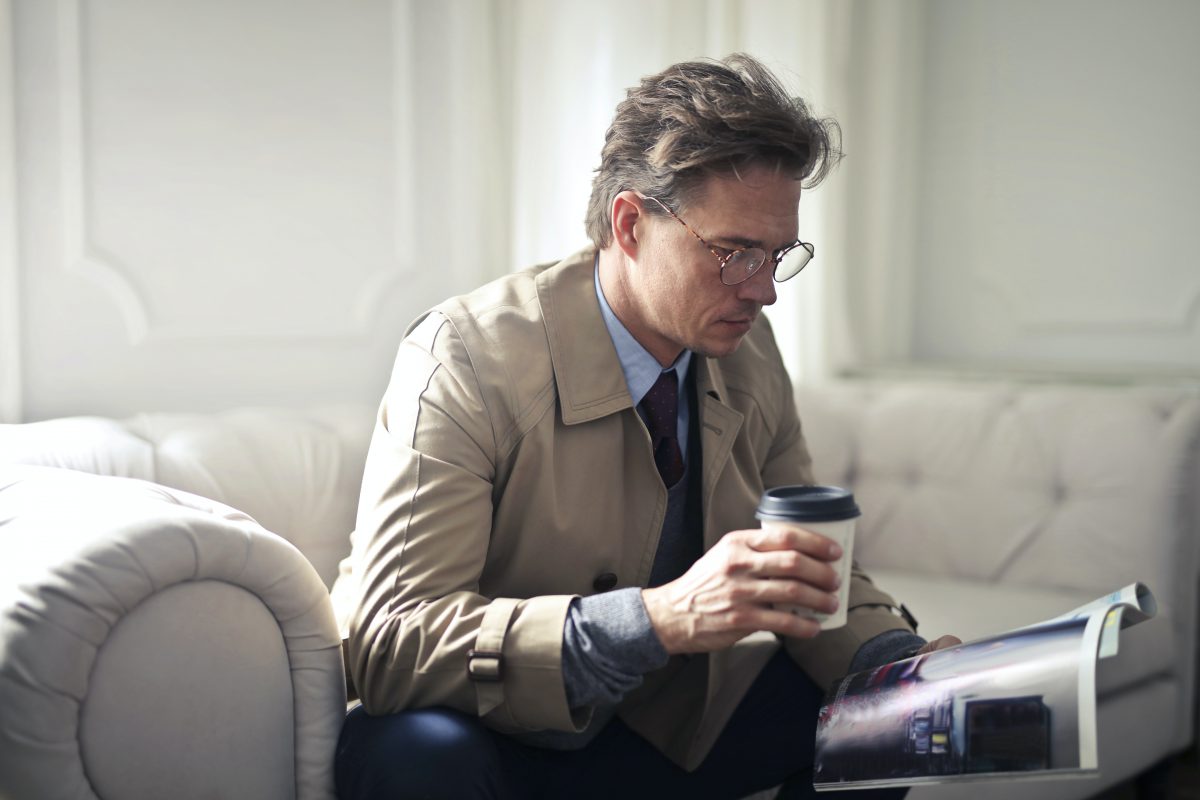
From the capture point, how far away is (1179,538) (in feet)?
6.32

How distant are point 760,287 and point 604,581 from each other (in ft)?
1.38

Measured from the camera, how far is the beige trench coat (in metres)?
1.09

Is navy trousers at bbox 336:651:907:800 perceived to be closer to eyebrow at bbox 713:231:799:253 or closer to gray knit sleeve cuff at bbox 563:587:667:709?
gray knit sleeve cuff at bbox 563:587:667:709

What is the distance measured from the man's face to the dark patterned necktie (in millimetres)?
81

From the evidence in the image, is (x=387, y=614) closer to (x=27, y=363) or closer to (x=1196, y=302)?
(x=27, y=363)

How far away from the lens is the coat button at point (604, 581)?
1284 mm

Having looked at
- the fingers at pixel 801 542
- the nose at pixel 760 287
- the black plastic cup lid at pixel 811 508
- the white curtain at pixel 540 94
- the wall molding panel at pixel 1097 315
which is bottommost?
the fingers at pixel 801 542

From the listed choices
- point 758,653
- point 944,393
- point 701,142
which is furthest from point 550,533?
point 944,393

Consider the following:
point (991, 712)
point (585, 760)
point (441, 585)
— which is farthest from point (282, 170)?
point (991, 712)

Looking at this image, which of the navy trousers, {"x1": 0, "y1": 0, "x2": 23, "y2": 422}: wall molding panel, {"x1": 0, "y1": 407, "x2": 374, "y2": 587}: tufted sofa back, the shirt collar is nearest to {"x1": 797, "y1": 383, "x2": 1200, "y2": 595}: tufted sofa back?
the navy trousers

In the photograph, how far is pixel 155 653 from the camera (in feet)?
3.20

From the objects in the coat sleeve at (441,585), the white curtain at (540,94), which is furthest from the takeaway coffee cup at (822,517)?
the white curtain at (540,94)

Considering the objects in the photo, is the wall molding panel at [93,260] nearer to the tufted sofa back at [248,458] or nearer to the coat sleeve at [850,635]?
the tufted sofa back at [248,458]

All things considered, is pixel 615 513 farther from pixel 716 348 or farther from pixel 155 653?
pixel 155 653
